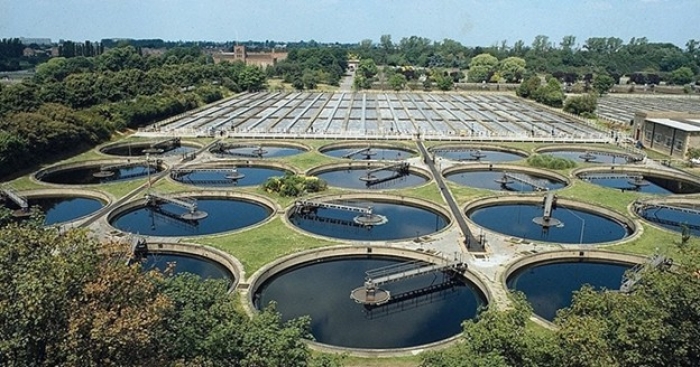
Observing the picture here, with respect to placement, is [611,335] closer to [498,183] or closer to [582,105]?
[498,183]

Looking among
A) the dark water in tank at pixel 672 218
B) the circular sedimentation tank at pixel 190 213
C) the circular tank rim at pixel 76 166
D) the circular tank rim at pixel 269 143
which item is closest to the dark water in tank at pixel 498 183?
the dark water in tank at pixel 672 218

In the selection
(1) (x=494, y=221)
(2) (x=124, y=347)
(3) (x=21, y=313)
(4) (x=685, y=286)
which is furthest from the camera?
(1) (x=494, y=221)

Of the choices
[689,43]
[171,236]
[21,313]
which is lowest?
[171,236]

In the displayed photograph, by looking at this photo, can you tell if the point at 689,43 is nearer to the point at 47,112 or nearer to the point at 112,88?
the point at 112,88

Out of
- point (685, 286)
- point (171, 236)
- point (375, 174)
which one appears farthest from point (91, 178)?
point (685, 286)

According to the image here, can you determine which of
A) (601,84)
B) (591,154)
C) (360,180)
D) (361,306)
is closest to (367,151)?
(360,180)

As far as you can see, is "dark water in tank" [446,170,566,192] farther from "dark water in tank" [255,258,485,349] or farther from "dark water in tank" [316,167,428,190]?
"dark water in tank" [255,258,485,349]

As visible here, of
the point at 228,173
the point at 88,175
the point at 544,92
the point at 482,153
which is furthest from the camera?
the point at 544,92

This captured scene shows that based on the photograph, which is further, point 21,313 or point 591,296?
point 591,296

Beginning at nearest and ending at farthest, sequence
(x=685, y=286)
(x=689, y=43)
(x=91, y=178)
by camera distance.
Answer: (x=685, y=286) < (x=91, y=178) < (x=689, y=43)
